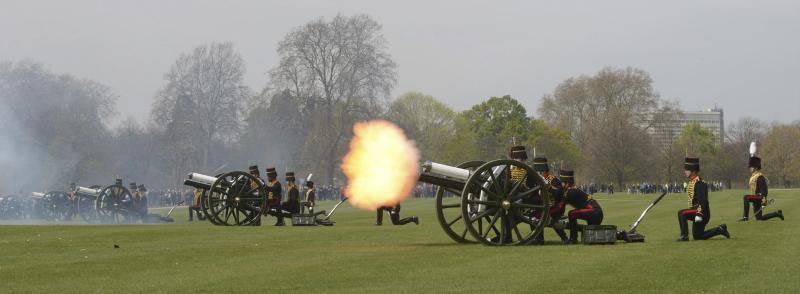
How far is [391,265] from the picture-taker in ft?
57.0

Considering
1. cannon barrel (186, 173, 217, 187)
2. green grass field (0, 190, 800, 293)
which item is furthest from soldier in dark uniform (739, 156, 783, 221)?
cannon barrel (186, 173, 217, 187)

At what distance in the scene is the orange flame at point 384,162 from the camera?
79.0 ft

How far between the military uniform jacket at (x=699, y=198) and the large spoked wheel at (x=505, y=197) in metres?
3.60

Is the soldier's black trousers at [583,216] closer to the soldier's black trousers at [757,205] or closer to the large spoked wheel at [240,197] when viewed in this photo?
the soldier's black trousers at [757,205]

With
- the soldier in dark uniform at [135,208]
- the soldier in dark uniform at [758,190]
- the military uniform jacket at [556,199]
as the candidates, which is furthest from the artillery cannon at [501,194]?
the soldier in dark uniform at [135,208]

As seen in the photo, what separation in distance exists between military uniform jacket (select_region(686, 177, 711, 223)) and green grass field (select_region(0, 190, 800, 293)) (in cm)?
62

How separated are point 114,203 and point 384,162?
928 inches

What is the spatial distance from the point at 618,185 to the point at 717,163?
139ft

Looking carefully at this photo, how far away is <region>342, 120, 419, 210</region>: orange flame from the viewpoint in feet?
79.0

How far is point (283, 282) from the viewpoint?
14898 millimetres

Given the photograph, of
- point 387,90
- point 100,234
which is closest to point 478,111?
point 387,90

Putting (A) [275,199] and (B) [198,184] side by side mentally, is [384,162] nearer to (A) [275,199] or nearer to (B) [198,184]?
(A) [275,199]

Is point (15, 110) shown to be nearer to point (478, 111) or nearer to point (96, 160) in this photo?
point (96, 160)

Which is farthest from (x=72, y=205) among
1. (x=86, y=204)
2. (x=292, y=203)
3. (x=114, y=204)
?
(x=292, y=203)
